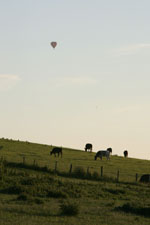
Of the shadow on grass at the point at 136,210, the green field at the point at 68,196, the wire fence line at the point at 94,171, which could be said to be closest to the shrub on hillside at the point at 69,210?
the green field at the point at 68,196

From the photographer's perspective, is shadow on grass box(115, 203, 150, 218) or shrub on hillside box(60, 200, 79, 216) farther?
shadow on grass box(115, 203, 150, 218)

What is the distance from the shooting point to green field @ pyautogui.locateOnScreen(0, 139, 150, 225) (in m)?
23.8

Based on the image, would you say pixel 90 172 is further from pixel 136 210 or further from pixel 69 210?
pixel 69 210

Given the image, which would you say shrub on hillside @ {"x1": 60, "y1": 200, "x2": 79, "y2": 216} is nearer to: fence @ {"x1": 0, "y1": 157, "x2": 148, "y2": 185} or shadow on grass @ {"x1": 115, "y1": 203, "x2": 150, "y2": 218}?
shadow on grass @ {"x1": 115, "y1": 203, "x2": 150, "y2": 218}

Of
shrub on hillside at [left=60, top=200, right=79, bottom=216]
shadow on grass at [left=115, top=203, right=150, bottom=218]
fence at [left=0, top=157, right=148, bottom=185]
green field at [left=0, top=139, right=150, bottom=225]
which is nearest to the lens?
green field at [left=0, top=139, right=150, bottom=225]

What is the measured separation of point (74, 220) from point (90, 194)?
12.1m

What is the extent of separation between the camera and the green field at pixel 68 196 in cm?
2384

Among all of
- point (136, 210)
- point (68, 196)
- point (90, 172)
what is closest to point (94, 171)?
point (90, 172)

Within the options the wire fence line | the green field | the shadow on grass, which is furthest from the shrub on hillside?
the wire fence line

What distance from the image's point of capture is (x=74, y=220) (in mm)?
23078

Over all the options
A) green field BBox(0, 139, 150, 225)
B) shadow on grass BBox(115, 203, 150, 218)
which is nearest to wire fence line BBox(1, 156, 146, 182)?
green field BBox(0, 139, 150, 225)

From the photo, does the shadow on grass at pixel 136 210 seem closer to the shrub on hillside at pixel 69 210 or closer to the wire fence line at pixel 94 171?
the shrub on hillside at pixel 69 210

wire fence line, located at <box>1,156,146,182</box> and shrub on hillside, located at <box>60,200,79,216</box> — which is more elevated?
wire fence line, located at <box>1,156,146,182</box>

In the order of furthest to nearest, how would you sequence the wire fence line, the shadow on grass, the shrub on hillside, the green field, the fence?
the wire fence line
the fence
the shadow on grass
the shrub on hillside
the green field
